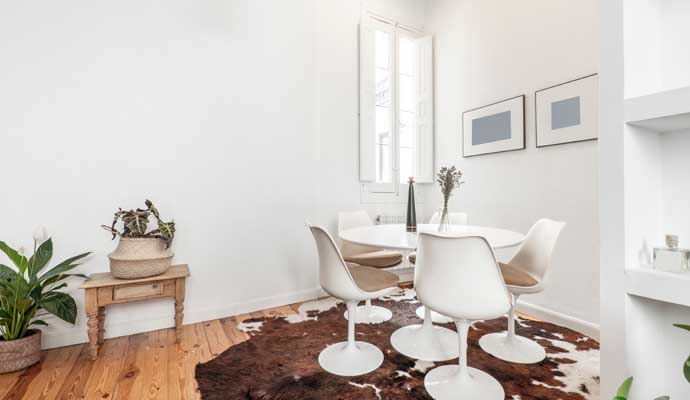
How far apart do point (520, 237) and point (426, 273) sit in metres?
0.76

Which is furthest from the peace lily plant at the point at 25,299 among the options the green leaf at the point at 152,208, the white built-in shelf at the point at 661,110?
the white built-in shelf at the point at 661,110

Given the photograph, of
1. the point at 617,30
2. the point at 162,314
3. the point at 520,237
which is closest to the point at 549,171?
the point at 520,237

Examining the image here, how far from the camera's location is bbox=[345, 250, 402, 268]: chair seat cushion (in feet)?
8.97

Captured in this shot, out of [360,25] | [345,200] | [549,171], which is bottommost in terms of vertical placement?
[345,200]

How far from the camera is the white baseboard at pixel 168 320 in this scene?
2201 mm

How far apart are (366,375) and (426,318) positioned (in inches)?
27.5

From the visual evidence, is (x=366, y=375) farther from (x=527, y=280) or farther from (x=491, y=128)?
(x=491, y=128)

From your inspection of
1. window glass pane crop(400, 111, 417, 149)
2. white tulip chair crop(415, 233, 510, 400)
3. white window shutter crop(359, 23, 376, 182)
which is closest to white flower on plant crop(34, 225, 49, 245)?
white tulip chair crop(415, 233, 510, 400)

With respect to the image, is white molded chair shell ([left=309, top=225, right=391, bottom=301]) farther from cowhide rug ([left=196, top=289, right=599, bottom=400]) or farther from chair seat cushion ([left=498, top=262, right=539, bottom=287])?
chair seat cushion ([left=498, top=262, right=539, bottom=287])

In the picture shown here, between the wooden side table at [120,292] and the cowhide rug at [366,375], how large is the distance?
0.61 meters

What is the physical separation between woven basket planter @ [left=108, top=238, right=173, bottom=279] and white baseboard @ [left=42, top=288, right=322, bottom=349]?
20.5 inches

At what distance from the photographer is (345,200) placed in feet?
11.0

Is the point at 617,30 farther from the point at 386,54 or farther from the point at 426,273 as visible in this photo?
the point at 386,54

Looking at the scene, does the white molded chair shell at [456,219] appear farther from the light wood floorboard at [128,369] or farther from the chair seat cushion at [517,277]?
the light wood floorboard at [128,369]
